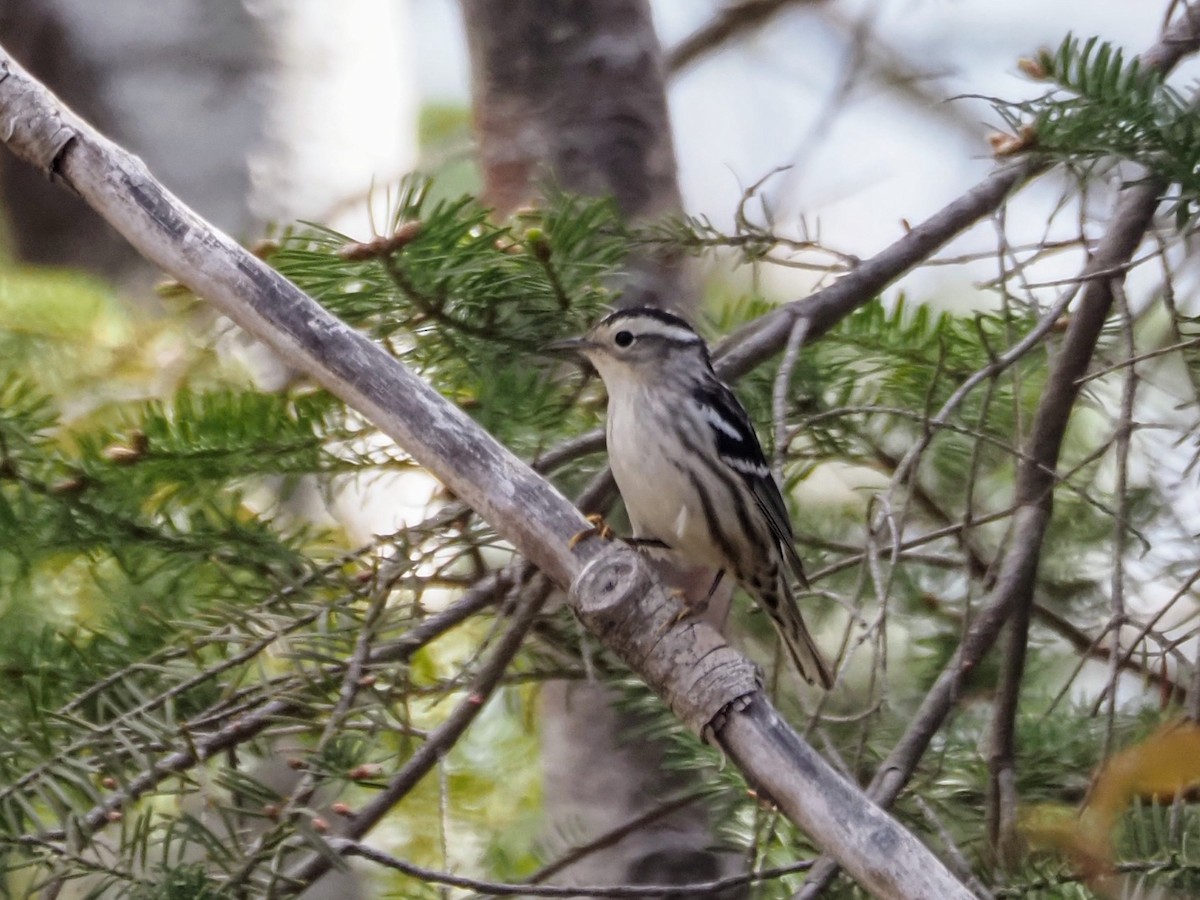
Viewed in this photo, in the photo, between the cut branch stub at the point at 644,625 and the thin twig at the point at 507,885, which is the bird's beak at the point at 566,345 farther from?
the thin twig at the point at 507,885

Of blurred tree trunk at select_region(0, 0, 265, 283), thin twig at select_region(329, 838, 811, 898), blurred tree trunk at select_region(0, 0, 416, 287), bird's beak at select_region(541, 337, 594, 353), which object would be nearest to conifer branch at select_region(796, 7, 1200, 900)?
thin twig at select_region(329, 838, 811, 898)

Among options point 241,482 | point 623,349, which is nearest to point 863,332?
point 623,349

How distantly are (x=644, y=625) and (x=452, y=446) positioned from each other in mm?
253

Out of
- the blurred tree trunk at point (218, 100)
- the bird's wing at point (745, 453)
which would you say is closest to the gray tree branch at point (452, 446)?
the bird's wing at point (745, 453)

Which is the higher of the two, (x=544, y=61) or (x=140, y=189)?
(x=544, y=61)

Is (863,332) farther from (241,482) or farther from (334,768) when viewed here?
(334,768)

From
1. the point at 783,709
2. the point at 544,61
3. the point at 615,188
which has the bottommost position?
the point at 783,709

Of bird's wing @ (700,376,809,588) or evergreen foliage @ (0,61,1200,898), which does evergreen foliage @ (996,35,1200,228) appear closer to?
evergreen foliage @ (0,61,1200,898)

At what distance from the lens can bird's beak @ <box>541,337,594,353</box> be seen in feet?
5.93

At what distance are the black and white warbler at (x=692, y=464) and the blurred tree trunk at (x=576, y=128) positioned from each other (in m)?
0.16

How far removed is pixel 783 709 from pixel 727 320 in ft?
2.00

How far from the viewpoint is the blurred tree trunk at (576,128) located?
2322 millimetres

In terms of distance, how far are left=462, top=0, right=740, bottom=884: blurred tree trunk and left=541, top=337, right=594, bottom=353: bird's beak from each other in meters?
0.47

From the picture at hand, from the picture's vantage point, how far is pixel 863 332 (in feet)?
6.53
